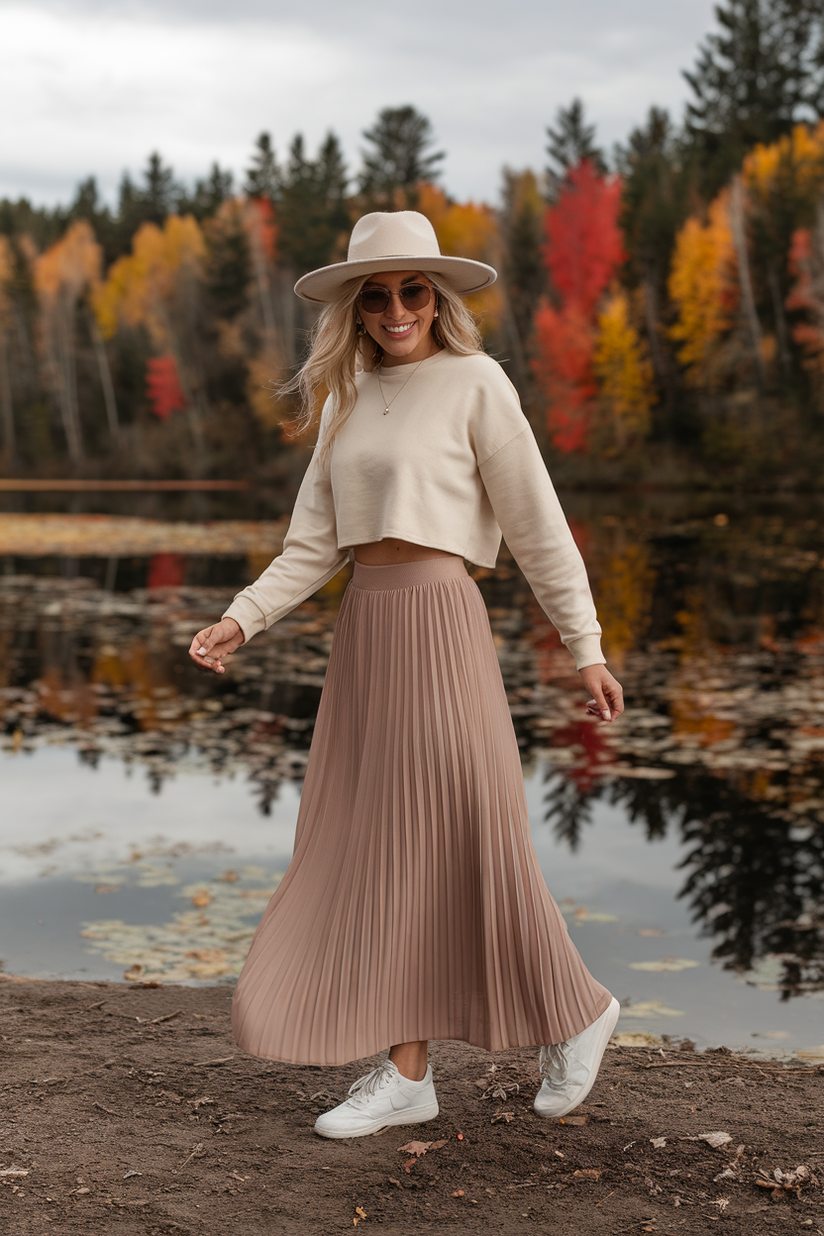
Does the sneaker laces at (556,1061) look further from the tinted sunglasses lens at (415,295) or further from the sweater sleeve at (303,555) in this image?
the tinted sunglasses lens at (415,295)

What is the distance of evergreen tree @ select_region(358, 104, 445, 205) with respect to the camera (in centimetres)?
6888

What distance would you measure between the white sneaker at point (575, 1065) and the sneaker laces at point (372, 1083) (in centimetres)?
37

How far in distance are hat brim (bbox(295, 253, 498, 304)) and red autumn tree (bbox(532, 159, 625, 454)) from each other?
44.2m

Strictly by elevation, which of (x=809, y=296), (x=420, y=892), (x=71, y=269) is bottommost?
(x=420, y=892)

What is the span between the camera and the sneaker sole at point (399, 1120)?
123 inches

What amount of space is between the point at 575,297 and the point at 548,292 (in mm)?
2952

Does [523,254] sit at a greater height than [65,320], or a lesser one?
lesser

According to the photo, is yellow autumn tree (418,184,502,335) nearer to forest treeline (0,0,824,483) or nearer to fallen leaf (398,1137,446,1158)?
forest treeline (0,0,824,483)

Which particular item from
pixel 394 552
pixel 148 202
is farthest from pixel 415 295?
pixel 148 202

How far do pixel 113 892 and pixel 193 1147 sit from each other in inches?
93.9

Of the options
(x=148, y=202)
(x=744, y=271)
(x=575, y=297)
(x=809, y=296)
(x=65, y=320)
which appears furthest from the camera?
(x=148, y=202)

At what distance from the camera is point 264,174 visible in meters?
73.1

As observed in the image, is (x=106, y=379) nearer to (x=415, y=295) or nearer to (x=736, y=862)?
(x=736, y=862)

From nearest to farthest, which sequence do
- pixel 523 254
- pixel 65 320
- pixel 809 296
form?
1. pixel 809 296
2. pixel 523 254
3. pixel 65 320
